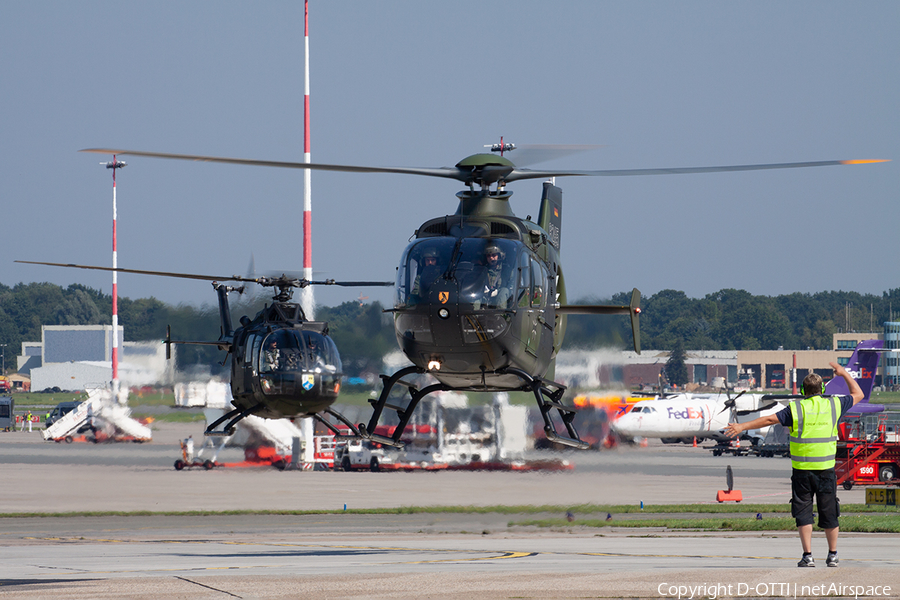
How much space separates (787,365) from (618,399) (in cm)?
11071

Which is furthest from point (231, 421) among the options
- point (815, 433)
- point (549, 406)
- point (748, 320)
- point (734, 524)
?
point (748, 320)

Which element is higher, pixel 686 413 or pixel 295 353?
pixel 295 353

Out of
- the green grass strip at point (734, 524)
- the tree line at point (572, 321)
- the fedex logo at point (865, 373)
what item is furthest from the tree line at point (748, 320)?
the green grass strip at point (734, 524)

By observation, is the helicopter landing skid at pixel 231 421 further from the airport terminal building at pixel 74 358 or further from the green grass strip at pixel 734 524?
the airport terminal building at pixel 74 358

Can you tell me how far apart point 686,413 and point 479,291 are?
4905 centimetres

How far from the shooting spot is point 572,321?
28469 millimetres

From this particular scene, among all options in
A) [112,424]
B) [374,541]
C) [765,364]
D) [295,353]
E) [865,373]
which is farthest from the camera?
[765,364]

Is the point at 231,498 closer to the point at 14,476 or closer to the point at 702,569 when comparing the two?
the point at 14,476

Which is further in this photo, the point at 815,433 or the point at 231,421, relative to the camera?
the point at 231,421

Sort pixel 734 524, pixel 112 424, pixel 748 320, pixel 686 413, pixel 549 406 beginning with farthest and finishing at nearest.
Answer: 1. pixel 748 320
2. pixel 686 413
3. pixel 112 424
4. pixel 734 524
5. pixel 549 406

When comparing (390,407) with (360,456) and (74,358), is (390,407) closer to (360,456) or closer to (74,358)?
(360,456)

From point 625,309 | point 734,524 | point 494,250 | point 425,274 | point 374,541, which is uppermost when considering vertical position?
point 494,250

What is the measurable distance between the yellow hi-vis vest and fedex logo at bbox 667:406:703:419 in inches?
2056

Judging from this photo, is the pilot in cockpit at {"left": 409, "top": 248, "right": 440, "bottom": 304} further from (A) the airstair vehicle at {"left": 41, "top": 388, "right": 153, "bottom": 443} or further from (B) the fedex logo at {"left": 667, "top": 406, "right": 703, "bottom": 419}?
(B) the fedex logo at {"left": 667, "top": 406, "right": 703, "bottom": 419}
